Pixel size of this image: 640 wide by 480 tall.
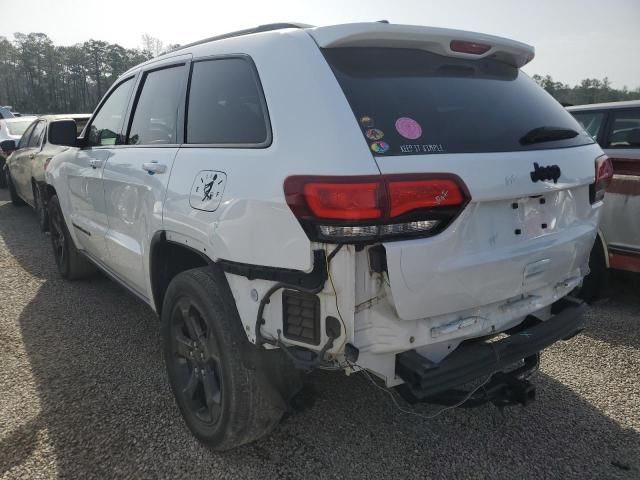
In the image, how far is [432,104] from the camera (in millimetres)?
1991

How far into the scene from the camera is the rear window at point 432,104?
182 centimetres

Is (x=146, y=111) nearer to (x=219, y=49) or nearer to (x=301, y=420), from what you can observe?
(x=219, y=49)

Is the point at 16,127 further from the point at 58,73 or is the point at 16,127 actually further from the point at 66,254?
the point at 58,73

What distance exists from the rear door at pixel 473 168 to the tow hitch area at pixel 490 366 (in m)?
0.18

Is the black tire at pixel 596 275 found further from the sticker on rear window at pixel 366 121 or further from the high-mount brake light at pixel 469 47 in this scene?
the sticker on rear window at pixel 366 121

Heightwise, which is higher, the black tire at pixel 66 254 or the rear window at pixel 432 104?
the rear window at pixel 432 104

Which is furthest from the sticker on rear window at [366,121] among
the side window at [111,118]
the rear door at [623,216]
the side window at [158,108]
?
the rear door at [623,216]

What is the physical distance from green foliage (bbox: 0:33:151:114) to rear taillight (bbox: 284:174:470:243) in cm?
6009

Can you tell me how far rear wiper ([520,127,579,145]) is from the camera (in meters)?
2.13

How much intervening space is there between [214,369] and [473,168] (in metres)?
1.49

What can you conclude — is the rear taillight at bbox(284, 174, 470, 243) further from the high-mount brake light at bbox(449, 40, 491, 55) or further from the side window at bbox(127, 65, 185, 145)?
the side window at bbox(127, 65, 185, 145)

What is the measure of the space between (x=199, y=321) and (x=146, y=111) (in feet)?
4.99

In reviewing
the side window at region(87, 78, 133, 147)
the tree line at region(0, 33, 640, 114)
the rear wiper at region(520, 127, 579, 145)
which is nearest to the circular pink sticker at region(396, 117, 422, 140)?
the rear wiper at region(520, 127, 579, 145)

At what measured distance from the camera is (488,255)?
1.89m
